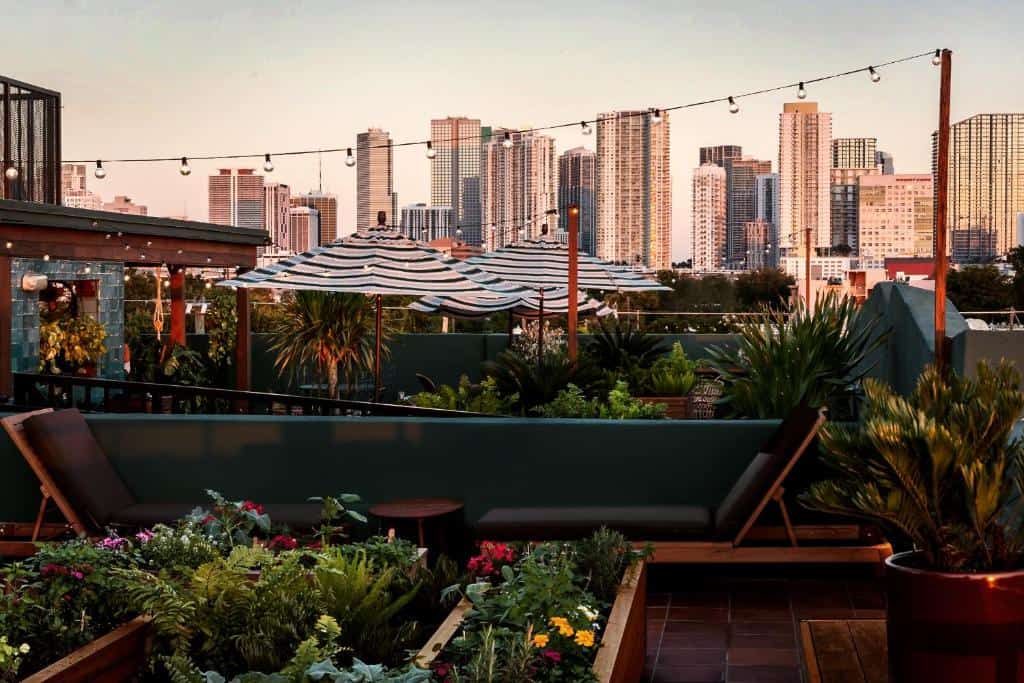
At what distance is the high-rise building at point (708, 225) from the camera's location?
9688 centimetres

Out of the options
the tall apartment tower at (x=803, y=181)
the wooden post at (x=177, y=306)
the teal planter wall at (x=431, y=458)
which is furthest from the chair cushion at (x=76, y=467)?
the tall apartment tower at (x=803, y=181)

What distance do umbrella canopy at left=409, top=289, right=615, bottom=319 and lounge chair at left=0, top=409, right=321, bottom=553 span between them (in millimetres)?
9051

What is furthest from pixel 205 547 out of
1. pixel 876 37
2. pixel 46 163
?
pixel 876 37

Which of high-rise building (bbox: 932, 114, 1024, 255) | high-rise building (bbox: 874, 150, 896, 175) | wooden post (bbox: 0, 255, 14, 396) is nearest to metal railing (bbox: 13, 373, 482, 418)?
wooden post (bbox: 0, 255, 14, 396)

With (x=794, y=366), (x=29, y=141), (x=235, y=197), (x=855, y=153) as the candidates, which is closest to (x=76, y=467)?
(x=794, y=366)

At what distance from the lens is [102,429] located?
723cm

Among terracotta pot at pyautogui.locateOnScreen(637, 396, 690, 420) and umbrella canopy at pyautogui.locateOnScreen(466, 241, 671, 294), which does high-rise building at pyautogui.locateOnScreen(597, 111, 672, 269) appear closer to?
umbrella canopy at pyautogui.locateOnScreen(466, 241, 671, 294)

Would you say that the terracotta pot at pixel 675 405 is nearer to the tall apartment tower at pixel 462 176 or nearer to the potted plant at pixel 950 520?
the potted plant at pixel 950 520

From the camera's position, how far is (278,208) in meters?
46.8

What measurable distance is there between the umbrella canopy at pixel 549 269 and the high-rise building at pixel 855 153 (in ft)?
335

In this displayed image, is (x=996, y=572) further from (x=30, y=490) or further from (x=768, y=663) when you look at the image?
(x=30, y=490)

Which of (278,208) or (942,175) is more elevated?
(278,208)

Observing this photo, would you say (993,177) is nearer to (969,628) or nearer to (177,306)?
(177,306)

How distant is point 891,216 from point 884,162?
40.7ft
